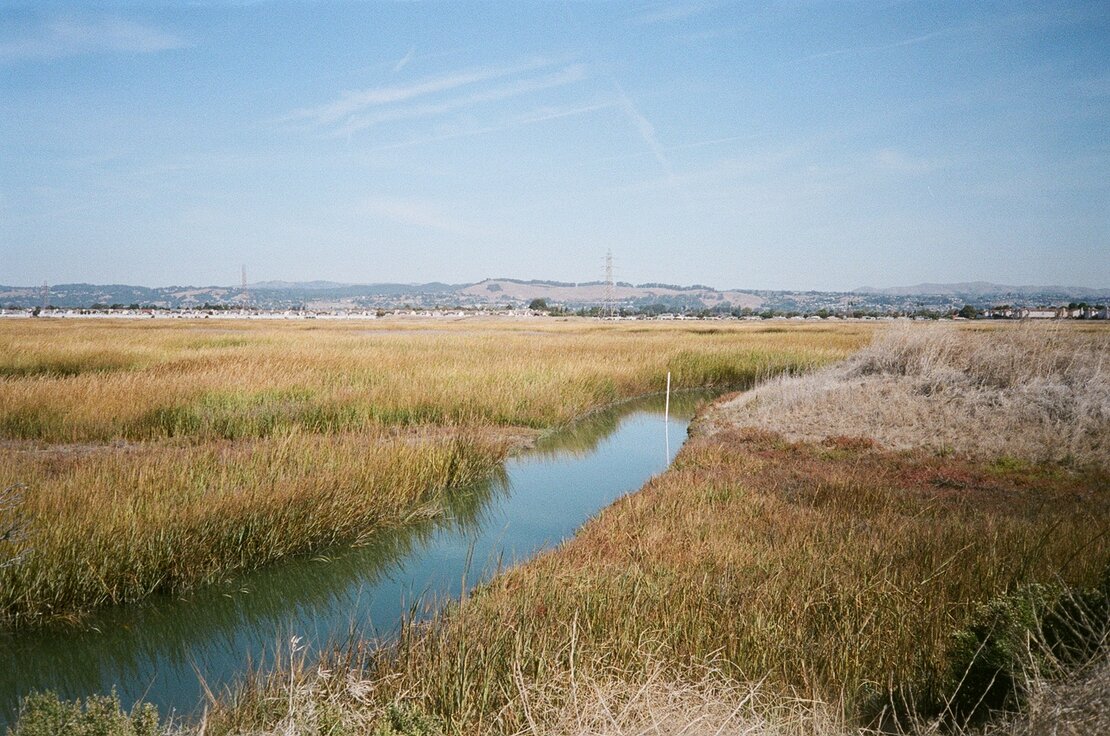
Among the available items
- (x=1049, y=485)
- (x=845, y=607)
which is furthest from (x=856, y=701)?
(x=1049, y=485)

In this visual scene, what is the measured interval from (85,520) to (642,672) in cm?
601

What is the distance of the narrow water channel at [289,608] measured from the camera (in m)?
5.89

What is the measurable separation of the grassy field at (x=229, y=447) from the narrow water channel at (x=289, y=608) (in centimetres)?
35

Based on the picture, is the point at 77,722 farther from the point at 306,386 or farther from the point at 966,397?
the point at 966,397

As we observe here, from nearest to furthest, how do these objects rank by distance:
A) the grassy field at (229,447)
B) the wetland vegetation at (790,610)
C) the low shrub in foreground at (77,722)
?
the low shrub in foreground at (77,722) < the wetland vegetation at (790,610) < the grassy field at (229,447)

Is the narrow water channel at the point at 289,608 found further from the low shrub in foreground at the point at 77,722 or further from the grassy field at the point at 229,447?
the low shrub in foreground at the point at 77,722

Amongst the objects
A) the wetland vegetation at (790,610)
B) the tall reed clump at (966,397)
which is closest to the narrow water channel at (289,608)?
the wetland vegetation at (790,610)

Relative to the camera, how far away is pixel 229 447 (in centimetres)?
1217

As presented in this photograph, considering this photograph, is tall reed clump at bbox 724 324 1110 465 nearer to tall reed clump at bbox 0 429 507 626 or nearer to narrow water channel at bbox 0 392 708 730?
narrow water channel at bbox 0 392 708 730

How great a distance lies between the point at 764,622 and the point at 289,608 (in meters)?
5.09

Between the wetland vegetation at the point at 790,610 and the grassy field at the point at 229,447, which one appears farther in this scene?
the grassy field at the point at 229,447

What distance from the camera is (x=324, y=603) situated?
7.77 m

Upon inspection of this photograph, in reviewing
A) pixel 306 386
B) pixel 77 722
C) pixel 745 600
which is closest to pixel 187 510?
pixel 77 722

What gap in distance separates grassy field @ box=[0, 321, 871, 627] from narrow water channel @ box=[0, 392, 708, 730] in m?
0.35
